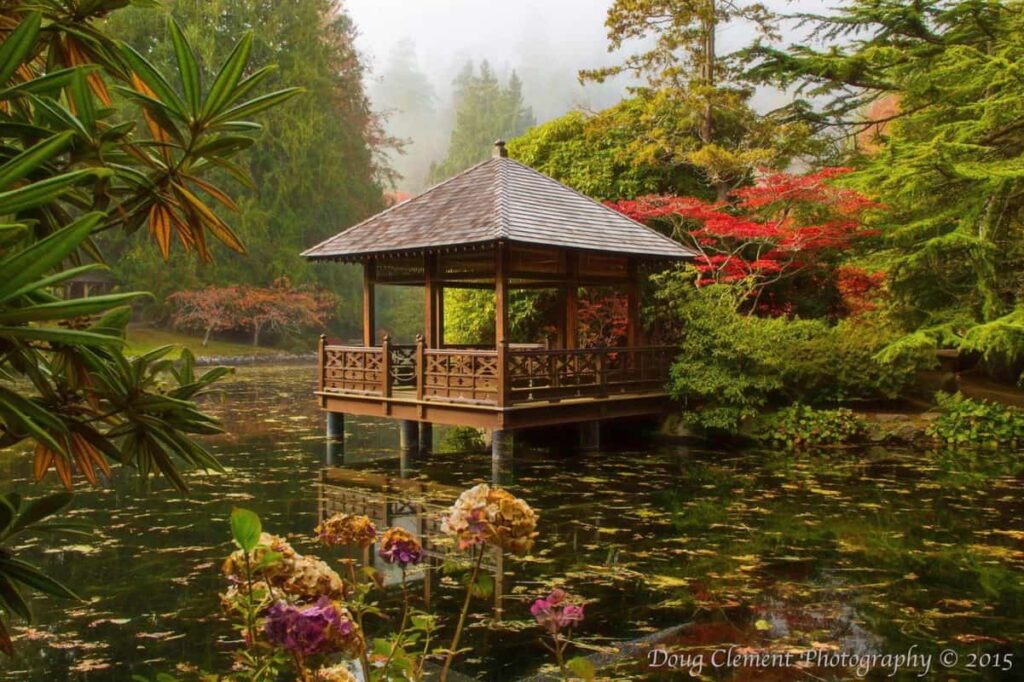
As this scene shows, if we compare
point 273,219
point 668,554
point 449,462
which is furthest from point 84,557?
point 273,219

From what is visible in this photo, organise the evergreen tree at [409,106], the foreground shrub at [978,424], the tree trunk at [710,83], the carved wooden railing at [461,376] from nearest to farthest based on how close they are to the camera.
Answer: the carved wooden railing at [461,376] < the foreground shrub at [978,424] < the tree trunk at [710,83] < the evergreen tree at [409,106]

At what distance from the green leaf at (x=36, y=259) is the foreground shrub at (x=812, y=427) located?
12285 millimetres

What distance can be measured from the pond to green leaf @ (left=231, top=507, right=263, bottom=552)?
10.5 feet

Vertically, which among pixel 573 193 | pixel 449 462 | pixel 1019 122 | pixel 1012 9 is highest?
pixel 1012 9

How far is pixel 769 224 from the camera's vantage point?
13305mm

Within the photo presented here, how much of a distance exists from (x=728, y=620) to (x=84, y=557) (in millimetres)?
5263

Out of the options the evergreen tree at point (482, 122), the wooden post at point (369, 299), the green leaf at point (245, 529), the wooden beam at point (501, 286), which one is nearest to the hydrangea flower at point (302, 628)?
the green leaf at point (245, 529)

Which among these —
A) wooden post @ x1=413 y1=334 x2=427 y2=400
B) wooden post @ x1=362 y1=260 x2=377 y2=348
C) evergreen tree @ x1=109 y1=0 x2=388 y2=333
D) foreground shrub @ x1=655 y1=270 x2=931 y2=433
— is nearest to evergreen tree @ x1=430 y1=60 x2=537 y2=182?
evergreen tree @ x1=109 y1=0 x2=388 y2=333

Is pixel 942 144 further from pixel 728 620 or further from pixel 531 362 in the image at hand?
pixel 728 620

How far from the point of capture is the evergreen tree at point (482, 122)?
5488 cm

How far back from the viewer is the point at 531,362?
36.1ft

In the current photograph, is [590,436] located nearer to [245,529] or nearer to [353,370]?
[353,370]

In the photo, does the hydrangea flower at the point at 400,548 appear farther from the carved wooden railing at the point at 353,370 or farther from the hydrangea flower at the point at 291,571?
the carved wooden railing at the point at 353,370

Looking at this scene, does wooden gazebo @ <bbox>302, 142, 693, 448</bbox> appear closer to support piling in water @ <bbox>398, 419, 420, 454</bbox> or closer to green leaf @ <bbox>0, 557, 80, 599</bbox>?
support piling in water @ <bbox>398, 419, 420, 454</bbox>
